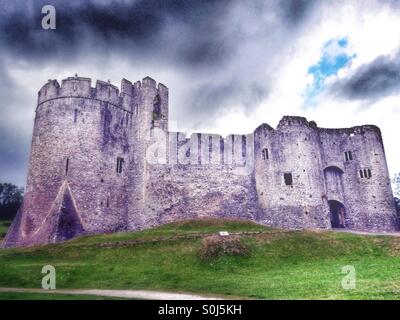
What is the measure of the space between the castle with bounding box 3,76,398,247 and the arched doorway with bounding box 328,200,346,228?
0.11 m

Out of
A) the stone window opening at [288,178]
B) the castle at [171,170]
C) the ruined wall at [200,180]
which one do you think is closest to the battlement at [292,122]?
the castle at [171,170]

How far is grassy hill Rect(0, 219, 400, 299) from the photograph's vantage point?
48.3 ft

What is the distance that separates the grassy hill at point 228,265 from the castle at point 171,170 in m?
6.12

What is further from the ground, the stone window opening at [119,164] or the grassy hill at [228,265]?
the stone window opening at [119,164]

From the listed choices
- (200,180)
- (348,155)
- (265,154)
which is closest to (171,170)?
(200,180)

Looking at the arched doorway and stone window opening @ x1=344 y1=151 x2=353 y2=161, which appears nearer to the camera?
the arched doorway

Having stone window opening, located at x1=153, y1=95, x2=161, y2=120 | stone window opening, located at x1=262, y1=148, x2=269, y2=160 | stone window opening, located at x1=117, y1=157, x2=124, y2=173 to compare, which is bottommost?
stone window opening, located at x1=117, y1=157, x2=124, y2=173

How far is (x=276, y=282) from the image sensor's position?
53.2ft

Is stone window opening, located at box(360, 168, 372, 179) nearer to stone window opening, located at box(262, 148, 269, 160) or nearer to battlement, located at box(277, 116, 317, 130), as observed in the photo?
battlement, located at box(277, 116, 317, 130)

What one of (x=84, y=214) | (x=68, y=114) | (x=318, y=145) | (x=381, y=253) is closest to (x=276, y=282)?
(x=381, y=253)

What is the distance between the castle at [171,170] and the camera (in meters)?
34.1

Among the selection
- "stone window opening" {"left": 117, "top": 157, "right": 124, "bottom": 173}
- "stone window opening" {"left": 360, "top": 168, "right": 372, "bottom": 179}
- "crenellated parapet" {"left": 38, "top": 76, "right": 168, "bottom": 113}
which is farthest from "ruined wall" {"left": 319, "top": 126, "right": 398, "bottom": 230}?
"stone window opening" {"left": 117, "top": 157, "right": 124, "bottom": 173}

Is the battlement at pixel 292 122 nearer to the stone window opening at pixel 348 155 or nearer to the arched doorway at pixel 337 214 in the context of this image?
the stone window opening at pixel 348 155
